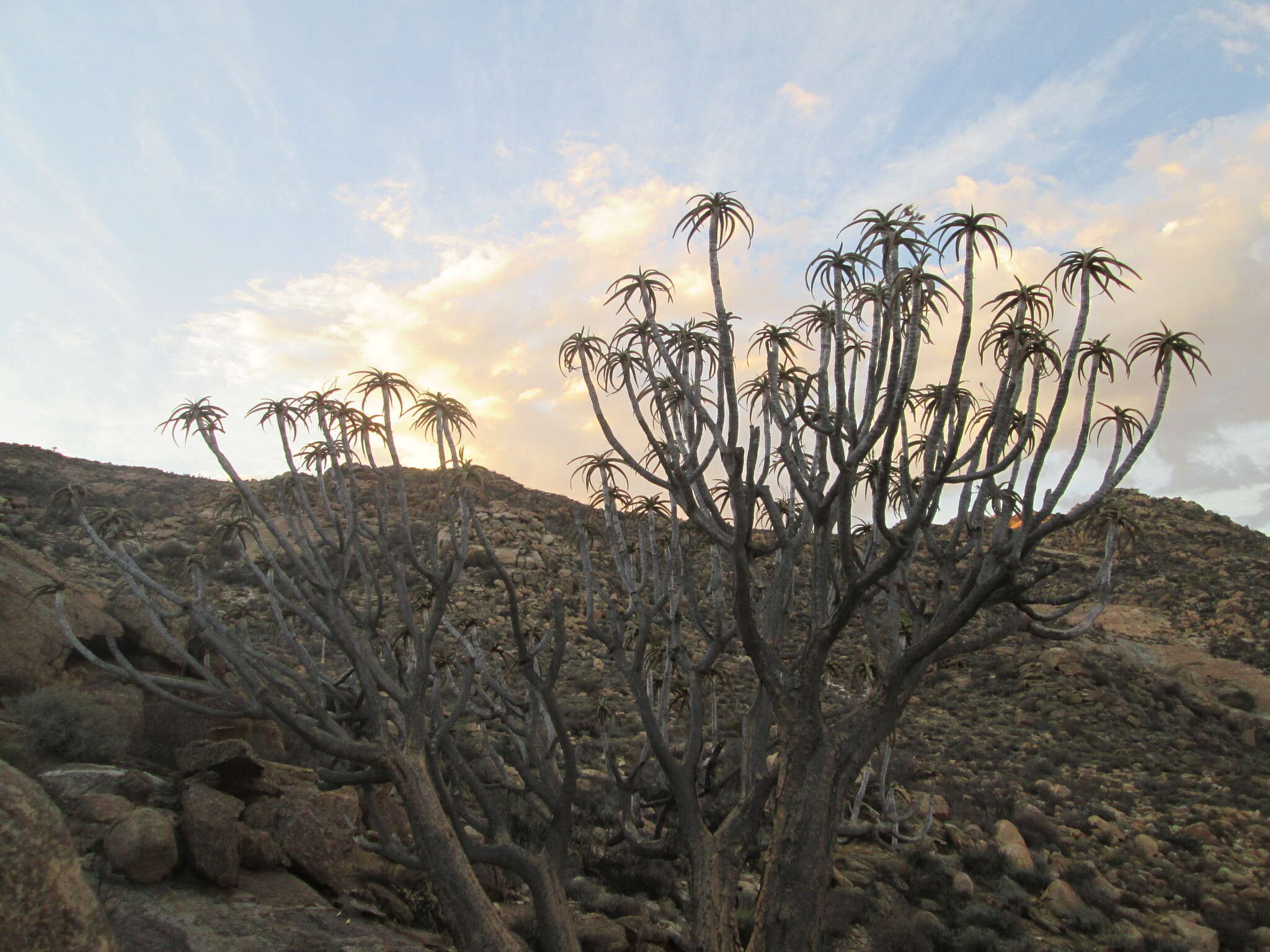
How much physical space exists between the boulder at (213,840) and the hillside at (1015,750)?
0.24 m

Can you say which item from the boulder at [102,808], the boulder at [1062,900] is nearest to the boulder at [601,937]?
the boulder at [102,808]

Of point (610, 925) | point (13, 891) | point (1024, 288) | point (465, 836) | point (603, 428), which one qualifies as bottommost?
point (610, 925)

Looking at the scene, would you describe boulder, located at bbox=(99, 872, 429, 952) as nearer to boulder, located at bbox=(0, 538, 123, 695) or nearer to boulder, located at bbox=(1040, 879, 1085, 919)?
boulder, located at bbox=(0, 538, 123, 695)

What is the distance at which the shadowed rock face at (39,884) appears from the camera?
4.07 m

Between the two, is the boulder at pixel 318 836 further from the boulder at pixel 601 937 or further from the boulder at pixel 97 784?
the boulder at pixel 601 937

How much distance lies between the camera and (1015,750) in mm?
18812

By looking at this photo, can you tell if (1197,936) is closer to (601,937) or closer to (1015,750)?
(601,937)

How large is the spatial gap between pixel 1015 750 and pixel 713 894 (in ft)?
52.8

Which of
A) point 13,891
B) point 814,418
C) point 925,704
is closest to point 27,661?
point 13,891

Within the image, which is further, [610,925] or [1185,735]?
[1185,735]

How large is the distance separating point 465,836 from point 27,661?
7.15m

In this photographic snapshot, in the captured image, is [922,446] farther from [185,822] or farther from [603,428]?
[185,822]

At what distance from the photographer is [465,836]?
714cm

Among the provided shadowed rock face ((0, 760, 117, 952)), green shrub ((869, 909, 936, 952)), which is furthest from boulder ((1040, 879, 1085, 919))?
shadowed rock face ((0, 760, 117, 952))
